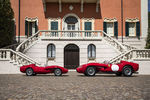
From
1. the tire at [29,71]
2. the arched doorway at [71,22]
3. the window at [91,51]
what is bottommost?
the tire at [29,71]

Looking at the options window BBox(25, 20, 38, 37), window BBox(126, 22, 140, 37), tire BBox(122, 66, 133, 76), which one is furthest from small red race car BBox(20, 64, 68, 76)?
window BBox(126, 22, 140, 37)

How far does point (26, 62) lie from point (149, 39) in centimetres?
1355

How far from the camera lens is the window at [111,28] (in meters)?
22.3

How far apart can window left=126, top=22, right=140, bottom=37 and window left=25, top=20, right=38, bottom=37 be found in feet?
36.3

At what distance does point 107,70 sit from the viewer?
11406 millimetres

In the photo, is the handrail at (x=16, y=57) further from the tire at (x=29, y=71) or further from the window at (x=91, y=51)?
the window at (x=91, y=51)

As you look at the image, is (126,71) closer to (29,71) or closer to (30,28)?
(29,71)

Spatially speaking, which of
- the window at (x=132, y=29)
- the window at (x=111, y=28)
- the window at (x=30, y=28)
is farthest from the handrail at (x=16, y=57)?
the window at (x=132, y=29)

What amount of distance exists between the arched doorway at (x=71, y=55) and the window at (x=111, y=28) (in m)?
5.28

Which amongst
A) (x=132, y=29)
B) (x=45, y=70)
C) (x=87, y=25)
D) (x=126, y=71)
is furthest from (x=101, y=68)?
(x=132, y=29)

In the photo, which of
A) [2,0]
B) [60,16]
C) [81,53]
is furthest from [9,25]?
[81,53]

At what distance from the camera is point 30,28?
22422 mm

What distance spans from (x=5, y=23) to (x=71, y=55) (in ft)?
25.0

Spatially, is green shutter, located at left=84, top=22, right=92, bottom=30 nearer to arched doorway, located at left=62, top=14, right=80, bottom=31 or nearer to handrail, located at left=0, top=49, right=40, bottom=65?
arched doorway, located at left=62, top=14, right=80, bottom=31
